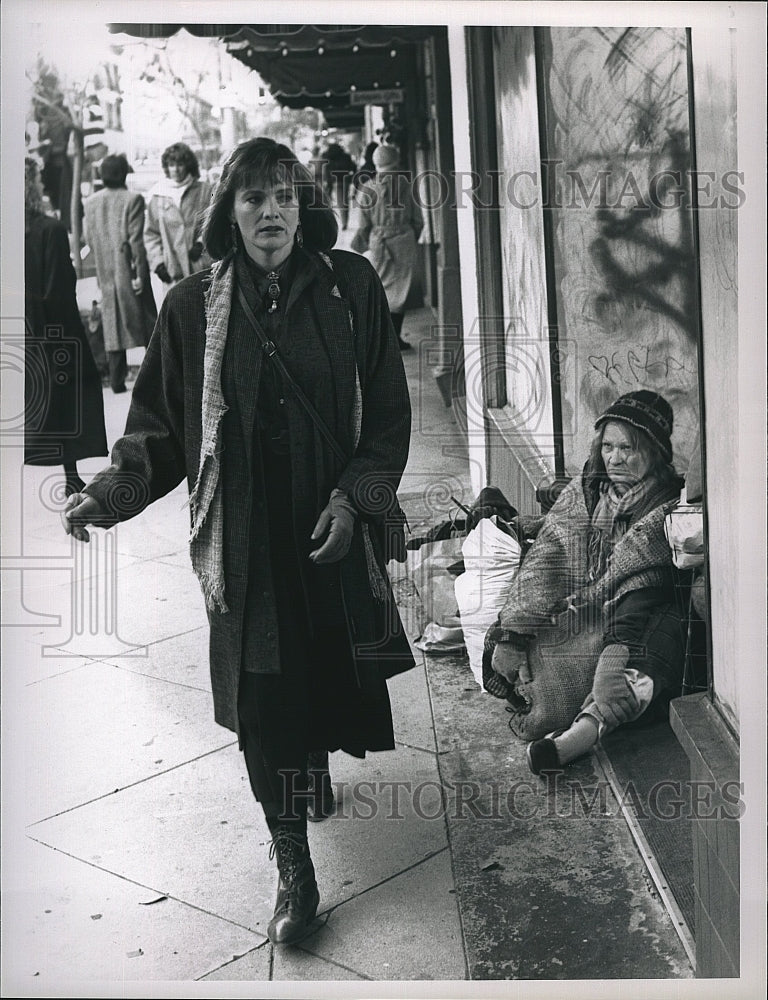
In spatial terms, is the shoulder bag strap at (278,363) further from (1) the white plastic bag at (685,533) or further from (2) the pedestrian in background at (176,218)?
(1) the white plastic bag at (685,533)

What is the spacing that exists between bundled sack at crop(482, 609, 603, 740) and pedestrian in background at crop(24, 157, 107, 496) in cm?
114

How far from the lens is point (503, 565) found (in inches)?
131

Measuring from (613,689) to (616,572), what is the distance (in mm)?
289

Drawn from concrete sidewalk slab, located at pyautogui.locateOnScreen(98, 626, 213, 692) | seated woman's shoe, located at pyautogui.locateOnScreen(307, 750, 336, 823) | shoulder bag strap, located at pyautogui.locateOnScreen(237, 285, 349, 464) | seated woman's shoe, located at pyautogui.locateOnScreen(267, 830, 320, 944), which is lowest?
seated woman's shoe, located at pyautogui.locateOnScreen(267, 830, 320, 944)

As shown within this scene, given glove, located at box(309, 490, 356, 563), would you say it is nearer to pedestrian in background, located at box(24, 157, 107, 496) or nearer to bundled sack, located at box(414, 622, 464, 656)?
bundled sack, located at box(414, 622, 464, 656)

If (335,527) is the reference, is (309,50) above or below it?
above

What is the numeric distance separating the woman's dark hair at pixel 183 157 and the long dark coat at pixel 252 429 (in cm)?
24

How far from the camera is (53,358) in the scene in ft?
10.2

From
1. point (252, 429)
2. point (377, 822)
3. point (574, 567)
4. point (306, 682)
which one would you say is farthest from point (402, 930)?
point (252, 429)

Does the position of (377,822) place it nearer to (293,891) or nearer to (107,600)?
(293,891)

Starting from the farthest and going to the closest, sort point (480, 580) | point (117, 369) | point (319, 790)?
point (480, 580)
point (319, 790)
point (117, 369)

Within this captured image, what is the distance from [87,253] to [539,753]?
1.64 meters

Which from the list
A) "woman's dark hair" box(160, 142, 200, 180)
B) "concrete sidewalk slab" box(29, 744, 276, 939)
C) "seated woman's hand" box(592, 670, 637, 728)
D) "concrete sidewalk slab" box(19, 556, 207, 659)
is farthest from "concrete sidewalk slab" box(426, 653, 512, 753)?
"woman's dark hair" box(160, 142, 200, 180)

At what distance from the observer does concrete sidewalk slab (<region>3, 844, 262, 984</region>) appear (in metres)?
3.12
